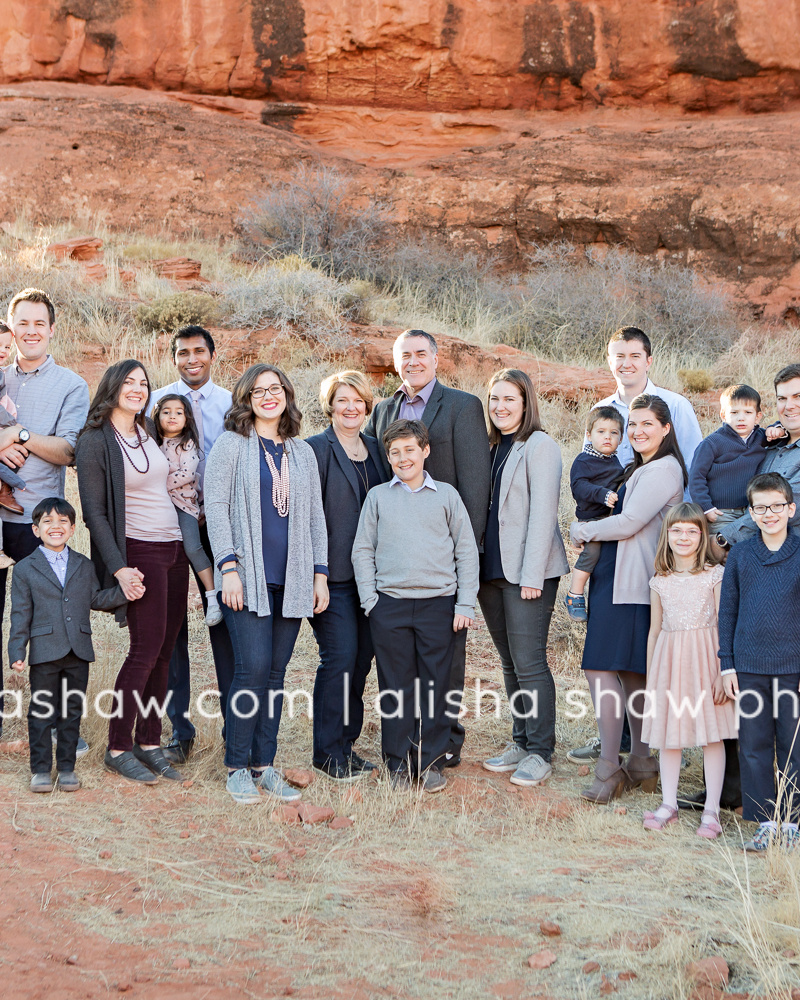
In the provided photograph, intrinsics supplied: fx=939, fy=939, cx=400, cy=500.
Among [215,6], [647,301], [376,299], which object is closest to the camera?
[376,299]

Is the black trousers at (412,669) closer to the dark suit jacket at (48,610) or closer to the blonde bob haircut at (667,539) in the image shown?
the blonde bob haircut at (667,539)

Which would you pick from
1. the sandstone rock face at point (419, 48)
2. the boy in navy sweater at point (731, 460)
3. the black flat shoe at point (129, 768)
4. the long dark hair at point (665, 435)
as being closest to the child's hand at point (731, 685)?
the boy in navy sweater at point (731, 460)

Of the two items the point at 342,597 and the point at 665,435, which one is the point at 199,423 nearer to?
the point at 342,597

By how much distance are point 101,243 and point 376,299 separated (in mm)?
4194

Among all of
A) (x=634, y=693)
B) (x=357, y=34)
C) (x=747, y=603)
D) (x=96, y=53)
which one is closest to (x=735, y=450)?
(x=747, y=603)

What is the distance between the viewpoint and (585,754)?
5.30 m

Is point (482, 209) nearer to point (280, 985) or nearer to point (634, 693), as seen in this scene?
point (634, 693)

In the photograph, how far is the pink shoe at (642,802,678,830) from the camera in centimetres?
424

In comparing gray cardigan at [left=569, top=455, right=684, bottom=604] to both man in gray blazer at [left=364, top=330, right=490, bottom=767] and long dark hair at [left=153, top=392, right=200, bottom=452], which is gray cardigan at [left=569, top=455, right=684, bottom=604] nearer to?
man in gray blazer at [left=364, top=330, right=490, bottom=767]

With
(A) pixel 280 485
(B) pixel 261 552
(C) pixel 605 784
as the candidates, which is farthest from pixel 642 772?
(A) pixel 280 485

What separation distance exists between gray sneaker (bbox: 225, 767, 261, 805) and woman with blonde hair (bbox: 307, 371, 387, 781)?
0.50 metres

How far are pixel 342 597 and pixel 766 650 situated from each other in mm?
2018

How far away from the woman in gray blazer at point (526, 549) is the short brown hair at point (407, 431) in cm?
48

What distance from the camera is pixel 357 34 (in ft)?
61.7
